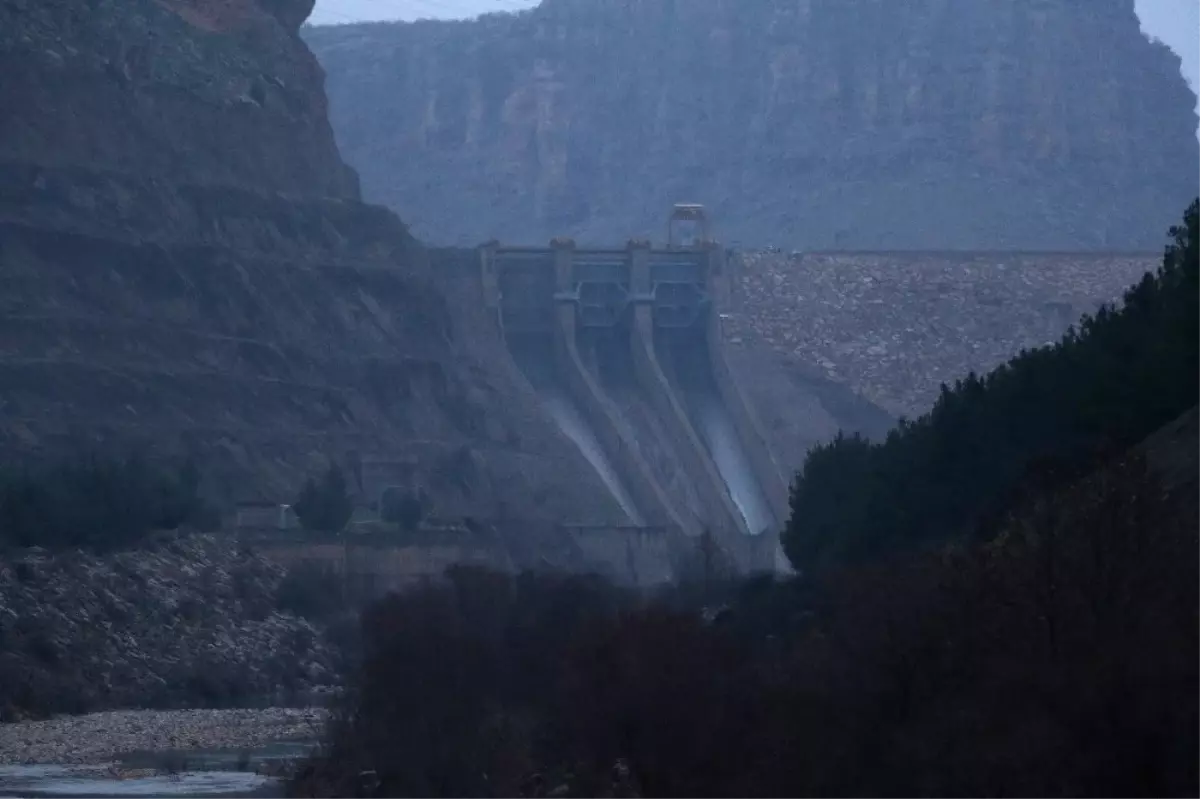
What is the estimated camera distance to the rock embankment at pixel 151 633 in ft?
162

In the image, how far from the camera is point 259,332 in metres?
72.8

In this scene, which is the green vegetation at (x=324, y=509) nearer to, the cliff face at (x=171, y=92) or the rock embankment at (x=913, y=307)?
the cliff face at (x=171, y=92)

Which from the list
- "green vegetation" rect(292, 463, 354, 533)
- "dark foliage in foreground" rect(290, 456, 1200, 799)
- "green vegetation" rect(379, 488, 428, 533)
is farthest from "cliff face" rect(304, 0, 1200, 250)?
"dark foliage in foreground" rect(290, 456, 1200, 799)

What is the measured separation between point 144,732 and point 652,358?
4070 centimetres

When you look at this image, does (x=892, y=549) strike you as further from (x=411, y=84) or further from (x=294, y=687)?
(x=411, y=84)

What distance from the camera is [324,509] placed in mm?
62000

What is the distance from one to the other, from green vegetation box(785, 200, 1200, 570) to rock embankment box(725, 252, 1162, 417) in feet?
141

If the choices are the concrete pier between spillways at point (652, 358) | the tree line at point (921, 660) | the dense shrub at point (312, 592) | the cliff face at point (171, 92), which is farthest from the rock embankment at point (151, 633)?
the concrete pier between spillways at point (652, 358)

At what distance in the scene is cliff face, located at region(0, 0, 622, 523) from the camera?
214 feet

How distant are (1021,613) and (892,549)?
20.6 meters

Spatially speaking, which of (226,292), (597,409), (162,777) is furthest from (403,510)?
(162,777)

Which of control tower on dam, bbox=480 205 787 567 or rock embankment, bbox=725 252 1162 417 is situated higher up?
rock embankment, bbox=725 252 1162 417

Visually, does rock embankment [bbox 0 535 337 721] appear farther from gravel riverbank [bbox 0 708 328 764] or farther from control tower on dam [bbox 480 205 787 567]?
control tower on dam [bbox 480 205 787 567]

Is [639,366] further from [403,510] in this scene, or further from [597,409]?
[403,510]
